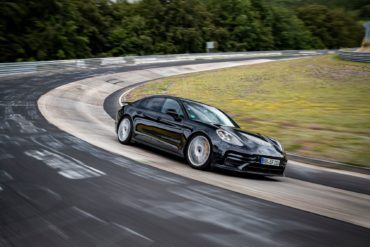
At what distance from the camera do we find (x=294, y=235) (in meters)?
5.01

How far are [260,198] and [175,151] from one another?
2.85m

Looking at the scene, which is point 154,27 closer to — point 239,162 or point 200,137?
point 200,137

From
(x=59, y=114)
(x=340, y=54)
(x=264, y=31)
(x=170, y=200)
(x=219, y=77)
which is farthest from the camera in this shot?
(x=264, y=31)

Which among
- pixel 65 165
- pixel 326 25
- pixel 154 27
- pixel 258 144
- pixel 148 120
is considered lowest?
pixel 65 165

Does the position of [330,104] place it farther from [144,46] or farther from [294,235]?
[144,46]

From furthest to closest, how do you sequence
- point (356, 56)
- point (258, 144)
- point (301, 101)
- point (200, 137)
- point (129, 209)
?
point (356, 56) < point (301, 101) < point (200, 137) < point (258, 144) < point (129, 209)

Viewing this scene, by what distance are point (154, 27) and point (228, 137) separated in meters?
52.5

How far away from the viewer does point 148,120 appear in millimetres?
10133

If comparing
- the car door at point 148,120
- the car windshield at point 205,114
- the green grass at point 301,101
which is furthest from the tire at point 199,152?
the green grass at point 301,101

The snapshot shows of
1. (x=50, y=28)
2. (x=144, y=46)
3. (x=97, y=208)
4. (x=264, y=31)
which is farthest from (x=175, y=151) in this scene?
(x=264, y=31)

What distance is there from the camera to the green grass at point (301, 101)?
12516 millimetres

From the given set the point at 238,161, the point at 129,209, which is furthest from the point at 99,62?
the point at 129,209

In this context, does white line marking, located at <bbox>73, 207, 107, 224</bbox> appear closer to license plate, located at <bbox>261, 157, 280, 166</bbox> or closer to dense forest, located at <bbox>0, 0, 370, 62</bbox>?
license plate, located at <bbox>261, 157, 280, 166</bbox>

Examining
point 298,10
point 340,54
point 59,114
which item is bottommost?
point 59,114
